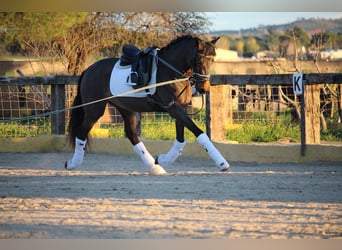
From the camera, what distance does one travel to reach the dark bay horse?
462 inches

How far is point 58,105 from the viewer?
52.3 ft

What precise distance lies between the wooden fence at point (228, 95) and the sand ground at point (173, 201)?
1026 millimetres

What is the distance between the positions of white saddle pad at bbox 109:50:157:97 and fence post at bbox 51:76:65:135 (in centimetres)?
337

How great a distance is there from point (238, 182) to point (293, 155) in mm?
2751

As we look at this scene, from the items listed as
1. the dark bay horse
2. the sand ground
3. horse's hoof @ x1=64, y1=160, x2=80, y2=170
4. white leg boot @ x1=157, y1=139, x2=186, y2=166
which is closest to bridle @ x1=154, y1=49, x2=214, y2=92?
the dark bay horse

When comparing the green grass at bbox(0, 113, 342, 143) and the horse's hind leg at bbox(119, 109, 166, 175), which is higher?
the horse's hind leg at bbox(119, 109, 166, 175)

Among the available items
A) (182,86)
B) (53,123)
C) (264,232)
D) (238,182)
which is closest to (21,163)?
(53,123)

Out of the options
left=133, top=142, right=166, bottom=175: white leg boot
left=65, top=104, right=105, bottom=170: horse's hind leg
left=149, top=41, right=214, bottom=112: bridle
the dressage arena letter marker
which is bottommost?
left=133, top=142, right=166, bottom=175: white leg boot

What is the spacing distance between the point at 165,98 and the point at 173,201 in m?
3.06

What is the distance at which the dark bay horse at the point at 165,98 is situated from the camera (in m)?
11.7

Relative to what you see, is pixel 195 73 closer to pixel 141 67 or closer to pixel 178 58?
pixel 178 58

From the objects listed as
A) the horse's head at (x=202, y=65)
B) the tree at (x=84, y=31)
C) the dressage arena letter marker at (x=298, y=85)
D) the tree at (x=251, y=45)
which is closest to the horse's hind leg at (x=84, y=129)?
the horse's head at (x=202, y=65)

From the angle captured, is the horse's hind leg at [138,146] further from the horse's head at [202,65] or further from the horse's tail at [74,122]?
the horse's head at [202,65]

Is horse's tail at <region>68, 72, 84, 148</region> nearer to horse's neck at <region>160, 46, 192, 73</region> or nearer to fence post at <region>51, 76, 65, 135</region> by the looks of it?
horse's neck at <region>160, 46, 192, 73</region>
